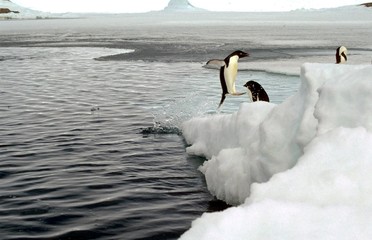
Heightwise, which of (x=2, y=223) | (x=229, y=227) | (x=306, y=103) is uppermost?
(x=306, y=103)

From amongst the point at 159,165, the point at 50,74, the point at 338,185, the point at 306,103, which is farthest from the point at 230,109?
the point at 50,74

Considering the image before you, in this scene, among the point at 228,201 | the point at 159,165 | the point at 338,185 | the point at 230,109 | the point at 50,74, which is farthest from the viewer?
the point at 50,74

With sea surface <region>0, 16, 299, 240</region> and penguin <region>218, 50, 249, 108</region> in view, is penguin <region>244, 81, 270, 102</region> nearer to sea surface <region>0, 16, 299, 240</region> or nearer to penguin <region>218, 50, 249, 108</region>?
penguin <region>218, 50, 249, 108</region>

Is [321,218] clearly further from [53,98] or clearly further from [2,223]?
[53,98]

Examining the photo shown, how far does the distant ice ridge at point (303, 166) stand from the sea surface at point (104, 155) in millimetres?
763

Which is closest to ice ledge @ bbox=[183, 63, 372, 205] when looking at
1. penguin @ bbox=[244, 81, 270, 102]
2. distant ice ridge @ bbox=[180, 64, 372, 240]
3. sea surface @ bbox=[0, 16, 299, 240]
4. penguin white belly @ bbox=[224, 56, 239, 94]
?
distant ice ridge @ bbox=[180, 64, 372, 240]

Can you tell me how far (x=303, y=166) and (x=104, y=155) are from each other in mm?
5083

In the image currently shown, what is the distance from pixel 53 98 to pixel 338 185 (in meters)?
12.6

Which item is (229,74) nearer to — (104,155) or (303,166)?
(104,155)

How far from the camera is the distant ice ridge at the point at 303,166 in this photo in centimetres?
404

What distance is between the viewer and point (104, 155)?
9484mm

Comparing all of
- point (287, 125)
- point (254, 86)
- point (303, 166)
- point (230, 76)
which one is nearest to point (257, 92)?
point (254, 86)

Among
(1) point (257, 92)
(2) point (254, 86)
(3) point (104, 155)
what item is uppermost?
(2) point (254, 86)

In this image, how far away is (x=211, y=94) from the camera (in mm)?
15945
